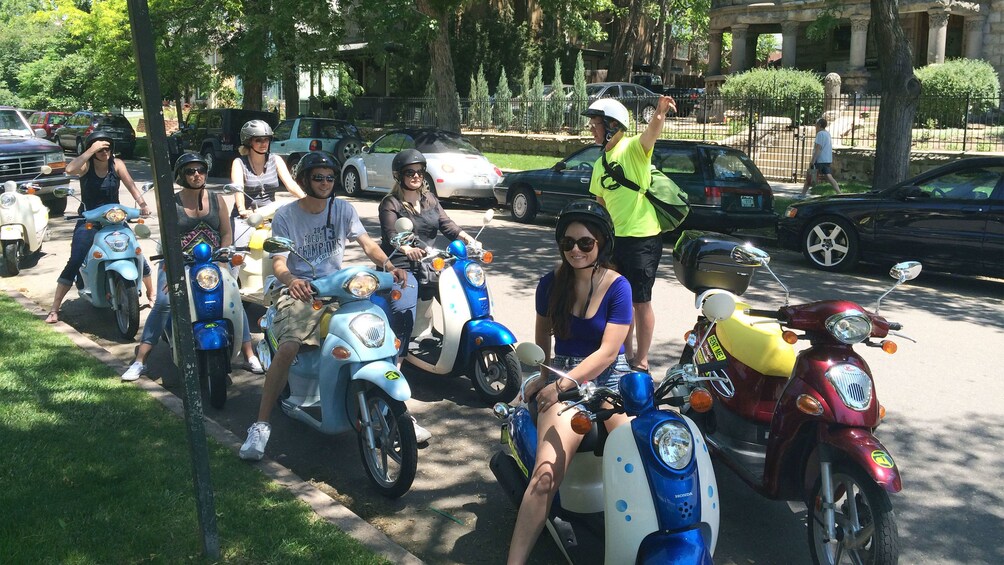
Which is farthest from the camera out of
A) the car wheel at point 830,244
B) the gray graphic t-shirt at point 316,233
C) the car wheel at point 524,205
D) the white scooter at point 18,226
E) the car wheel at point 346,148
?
the car wheel at point 346,148

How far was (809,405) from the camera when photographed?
4027 millimetres

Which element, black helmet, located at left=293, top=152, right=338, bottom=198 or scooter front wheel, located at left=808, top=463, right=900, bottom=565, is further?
black helmet, located at left=293, top=152, right=338, bottom=198

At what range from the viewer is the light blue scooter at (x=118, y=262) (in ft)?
26.5

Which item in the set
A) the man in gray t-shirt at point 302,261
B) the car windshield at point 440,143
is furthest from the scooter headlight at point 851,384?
the car windshield at point 440,143

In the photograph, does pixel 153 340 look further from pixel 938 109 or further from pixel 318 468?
pixel 938 109

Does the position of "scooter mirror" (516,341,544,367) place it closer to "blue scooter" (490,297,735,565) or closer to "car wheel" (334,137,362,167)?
"blue scooter" (490,297,735,565)

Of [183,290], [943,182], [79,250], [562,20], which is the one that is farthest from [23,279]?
[562,20]

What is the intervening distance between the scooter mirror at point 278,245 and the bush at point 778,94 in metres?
18.3

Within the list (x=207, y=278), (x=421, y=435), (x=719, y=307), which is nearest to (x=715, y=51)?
(x=207, y=278)

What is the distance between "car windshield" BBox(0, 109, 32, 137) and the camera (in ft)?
55.4

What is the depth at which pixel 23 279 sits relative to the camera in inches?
437

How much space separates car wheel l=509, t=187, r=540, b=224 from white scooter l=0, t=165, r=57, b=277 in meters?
7.56

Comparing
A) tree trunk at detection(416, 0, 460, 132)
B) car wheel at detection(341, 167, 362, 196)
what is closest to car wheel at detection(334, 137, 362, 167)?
tree trunk at detection(416, 0, 460, 132)

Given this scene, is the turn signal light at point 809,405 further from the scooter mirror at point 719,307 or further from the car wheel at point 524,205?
the car wheel at point 524,205
